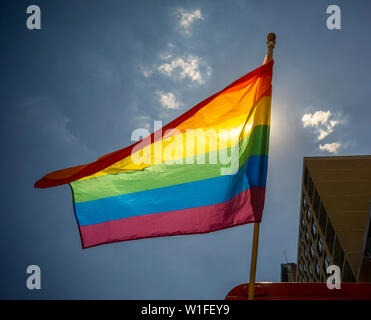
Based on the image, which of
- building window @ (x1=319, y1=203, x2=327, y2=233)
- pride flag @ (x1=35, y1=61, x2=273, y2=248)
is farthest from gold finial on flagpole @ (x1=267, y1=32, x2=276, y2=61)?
building window @ (x1=319, y1=203, x2=327, y2=233)

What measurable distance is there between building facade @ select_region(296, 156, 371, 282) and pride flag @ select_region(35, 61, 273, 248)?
18660 millimetres

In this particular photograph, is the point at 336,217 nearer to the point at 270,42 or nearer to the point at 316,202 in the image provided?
the point at 316,202

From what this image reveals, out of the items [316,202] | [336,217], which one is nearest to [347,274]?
[336,217]

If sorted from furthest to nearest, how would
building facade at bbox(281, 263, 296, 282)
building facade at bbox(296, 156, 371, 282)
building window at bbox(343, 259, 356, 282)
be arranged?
building facade at bbox(281, 263, 296, 282)
building facade at bbox(296, 156, 371, 282)
building window at bbox(343, 259, 356, 282)

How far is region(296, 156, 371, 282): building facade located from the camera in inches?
800

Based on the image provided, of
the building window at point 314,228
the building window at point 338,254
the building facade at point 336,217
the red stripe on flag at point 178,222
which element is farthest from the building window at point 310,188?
the red stripe on flag at point 178,222

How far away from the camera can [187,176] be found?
16.2ft

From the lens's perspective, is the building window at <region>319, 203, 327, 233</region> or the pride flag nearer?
the pride flag

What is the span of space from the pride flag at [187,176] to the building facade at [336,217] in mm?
18660

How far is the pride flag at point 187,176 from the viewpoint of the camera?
452 centimetres

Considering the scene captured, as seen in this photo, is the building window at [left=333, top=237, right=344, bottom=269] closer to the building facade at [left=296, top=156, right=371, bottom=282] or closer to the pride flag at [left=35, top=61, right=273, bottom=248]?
the building facade at [left=296, top=156, right=371, bottom=282]
